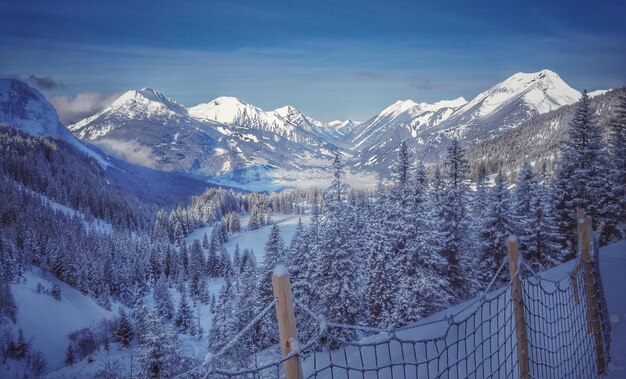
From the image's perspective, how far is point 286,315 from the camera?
3223mm

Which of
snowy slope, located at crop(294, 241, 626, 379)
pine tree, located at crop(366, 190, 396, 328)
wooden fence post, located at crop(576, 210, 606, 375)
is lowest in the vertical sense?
pine tree, located at crop(366, 190, 396, 328)

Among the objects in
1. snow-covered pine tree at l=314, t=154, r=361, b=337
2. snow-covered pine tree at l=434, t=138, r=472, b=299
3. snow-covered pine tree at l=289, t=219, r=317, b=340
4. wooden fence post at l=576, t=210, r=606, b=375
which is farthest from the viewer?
snow-covered pine tree at l=434, t=138, r=472, b=299

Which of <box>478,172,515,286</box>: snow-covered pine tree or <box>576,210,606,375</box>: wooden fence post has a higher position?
<box>576,210,606,375</box>: wooden fence post

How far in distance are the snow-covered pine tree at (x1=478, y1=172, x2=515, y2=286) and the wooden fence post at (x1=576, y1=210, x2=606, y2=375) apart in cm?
1799

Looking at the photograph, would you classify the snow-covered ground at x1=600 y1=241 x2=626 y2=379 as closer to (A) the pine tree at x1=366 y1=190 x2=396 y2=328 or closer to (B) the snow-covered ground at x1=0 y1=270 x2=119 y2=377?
(A) the pine tree at x1=366 y1=190 x2=396 y2=328

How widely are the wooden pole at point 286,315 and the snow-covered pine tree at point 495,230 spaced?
23.0 meters

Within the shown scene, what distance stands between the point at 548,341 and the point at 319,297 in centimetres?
1771

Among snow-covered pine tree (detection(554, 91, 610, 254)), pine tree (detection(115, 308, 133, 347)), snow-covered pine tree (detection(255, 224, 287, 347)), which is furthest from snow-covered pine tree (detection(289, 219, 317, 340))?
pine tree (detection(115, 308, 133, 347))

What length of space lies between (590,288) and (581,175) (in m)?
21.8

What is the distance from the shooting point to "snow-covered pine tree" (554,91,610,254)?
23422 millimetres

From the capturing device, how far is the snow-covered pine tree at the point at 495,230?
2348cm

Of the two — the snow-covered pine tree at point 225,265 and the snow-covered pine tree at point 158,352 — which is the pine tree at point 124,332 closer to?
the snow-covered pine tree at point 158,352

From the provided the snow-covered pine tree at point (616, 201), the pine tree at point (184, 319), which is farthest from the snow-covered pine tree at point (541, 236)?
the pine tree at point (184, 319)

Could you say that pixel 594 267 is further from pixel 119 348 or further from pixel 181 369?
pixel 119 348
